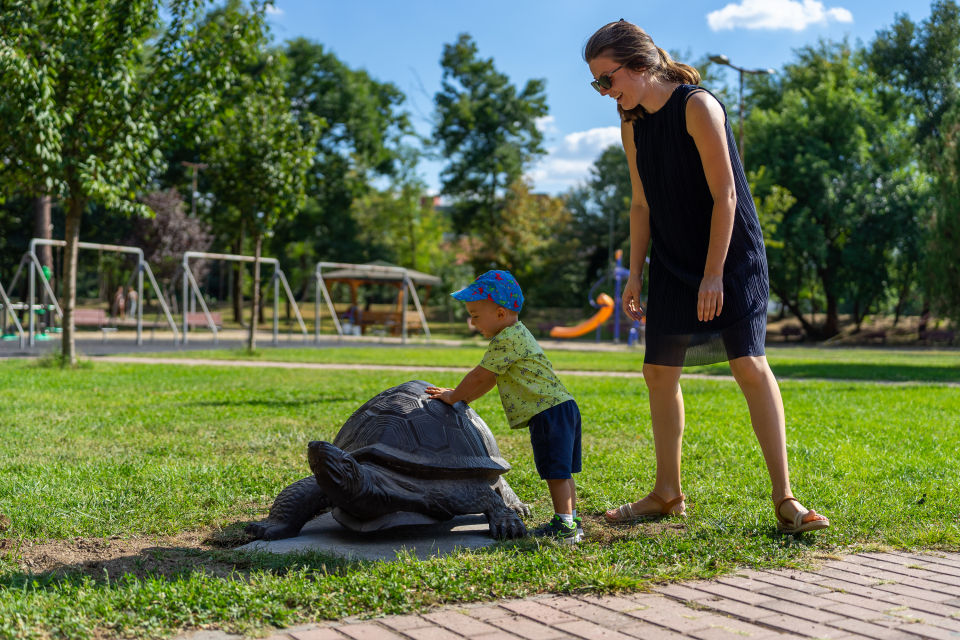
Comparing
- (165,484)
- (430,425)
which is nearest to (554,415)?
(430,425)

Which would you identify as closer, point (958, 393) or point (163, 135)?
point (958, 393)

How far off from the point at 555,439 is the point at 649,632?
141 cm

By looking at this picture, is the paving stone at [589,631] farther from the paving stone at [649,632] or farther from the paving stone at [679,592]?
the paving stone at [679,592]

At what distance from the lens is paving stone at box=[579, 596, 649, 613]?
2.77 meters

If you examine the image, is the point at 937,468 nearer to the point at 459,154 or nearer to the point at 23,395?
the point at 23,395

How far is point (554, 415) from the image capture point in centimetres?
392

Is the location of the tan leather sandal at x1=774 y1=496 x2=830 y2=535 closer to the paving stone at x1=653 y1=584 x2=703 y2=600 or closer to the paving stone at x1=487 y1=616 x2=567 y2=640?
the paving stone at x1=653 y1=584 x2=703 y2=600

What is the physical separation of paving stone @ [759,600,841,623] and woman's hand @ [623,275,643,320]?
74.0 inches

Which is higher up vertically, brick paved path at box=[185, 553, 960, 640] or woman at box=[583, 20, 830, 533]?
woman at box=[583, 20, 830, 533]

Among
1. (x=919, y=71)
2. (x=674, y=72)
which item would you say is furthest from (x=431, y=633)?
(x=919, y=71)

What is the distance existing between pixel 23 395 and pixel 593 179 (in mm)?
57773

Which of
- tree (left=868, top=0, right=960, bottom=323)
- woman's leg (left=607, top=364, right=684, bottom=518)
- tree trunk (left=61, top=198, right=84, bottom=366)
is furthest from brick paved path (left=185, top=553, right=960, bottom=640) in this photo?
tree (left=868, top=0, right=960, bottom=323)

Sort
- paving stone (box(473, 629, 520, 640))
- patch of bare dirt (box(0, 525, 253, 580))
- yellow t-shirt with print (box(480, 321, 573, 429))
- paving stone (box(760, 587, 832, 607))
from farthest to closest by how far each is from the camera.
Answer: yellow t-shirt with print (box(480, 321, 573, 429)) < patch of bare dirt (box(0, 525, 253, 580)) < paving stone (box(760, 587, 832, 607)) < paving stone (box(473, 629, 520, 640))

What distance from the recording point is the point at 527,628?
256 cm
